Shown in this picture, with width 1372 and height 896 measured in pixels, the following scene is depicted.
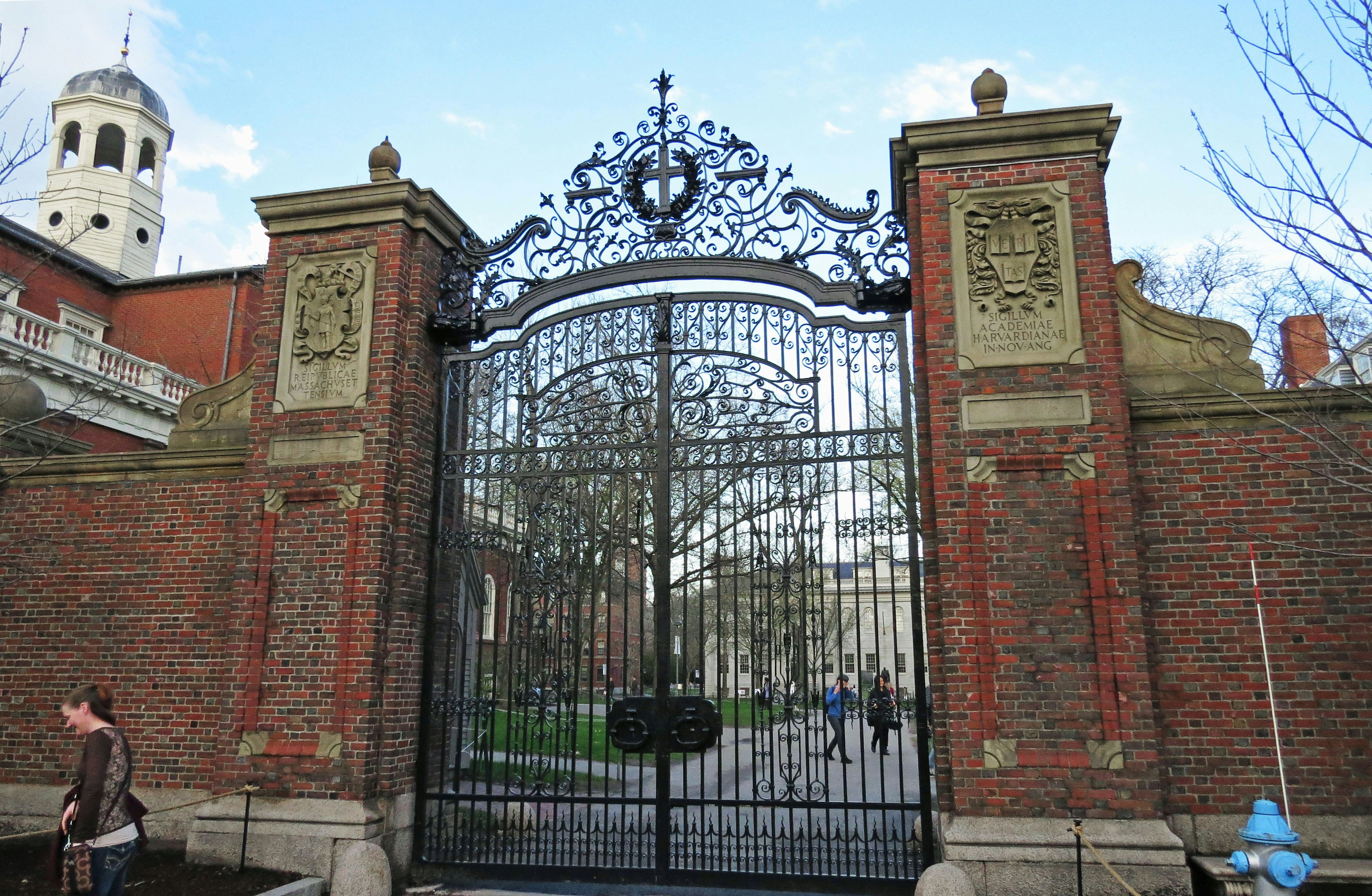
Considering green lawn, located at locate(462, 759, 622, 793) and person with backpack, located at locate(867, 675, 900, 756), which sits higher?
person with backpack, located at locate(867, 675, 900, 756)

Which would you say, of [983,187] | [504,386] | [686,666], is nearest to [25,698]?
[504,386]

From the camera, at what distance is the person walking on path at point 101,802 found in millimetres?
4930

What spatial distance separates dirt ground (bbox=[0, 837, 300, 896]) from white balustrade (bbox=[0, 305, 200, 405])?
397 inches

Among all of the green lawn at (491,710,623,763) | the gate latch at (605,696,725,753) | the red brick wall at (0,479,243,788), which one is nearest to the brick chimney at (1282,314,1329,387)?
the gate latch at (605,696,725,753)

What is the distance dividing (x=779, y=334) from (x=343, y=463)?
4.00 m

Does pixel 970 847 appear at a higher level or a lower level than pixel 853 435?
lower

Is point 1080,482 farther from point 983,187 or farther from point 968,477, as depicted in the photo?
point 983,187

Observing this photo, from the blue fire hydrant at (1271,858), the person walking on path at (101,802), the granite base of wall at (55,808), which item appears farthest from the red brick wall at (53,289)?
the blue fire hydrant at (1271,858)

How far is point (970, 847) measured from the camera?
20.9ft

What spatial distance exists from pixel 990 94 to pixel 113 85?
3576 centimetres

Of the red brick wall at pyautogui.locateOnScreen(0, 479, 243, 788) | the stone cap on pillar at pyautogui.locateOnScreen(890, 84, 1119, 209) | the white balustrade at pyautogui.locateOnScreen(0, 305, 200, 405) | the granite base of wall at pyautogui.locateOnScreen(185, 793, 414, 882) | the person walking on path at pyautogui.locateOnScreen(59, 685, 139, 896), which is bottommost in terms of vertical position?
the granite base of wall at pyautogui.locateOnScreen(185, 793, 414, 882)

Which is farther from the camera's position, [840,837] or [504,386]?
[504,386]

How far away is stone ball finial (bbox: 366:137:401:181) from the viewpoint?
8773mm

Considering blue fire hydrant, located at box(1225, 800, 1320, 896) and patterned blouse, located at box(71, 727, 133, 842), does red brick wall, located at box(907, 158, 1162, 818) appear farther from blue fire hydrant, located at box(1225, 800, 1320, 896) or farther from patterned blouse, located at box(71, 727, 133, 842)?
patterned blouse, located at box(71, 727, 133, 842)
